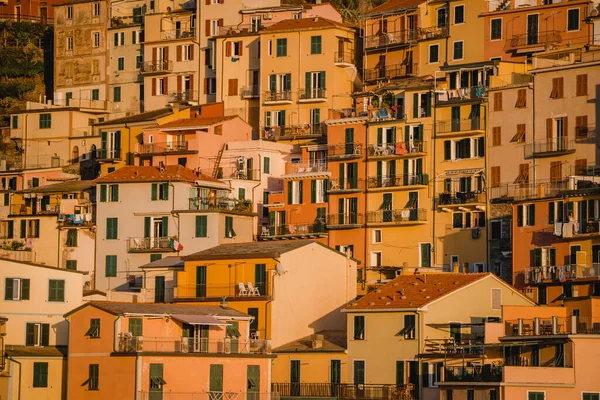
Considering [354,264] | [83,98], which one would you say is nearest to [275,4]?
[83,98]

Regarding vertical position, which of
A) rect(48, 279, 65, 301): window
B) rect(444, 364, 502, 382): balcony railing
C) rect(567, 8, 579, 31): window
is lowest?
rect(444, 364, 502, 382): balcony railing

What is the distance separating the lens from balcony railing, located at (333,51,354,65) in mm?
109938

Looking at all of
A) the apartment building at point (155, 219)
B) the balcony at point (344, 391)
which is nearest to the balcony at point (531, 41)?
the apartment building at point (155, 219)

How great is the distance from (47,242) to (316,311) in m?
25.3

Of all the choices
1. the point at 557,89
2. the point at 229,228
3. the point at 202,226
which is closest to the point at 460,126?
the point at 557,89

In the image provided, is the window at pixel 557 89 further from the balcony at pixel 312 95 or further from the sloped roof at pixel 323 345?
the balcony at pixel 312 95

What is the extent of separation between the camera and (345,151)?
102m

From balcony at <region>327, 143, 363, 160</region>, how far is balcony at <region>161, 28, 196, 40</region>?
843 inches

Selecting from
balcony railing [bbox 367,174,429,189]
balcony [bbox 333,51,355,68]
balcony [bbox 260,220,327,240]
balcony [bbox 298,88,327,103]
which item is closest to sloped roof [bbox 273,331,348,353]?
balcony railing [bbox 367,174,429,189]

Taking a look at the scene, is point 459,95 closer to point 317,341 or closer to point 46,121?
point 317,341

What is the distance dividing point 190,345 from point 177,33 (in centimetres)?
4672

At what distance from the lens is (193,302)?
87500mm

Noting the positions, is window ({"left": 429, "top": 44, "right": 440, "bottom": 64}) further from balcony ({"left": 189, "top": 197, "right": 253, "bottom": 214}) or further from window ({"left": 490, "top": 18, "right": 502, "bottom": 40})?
balcony ({"left": 189, "top": 197, "right": 253, "bottom": 214})

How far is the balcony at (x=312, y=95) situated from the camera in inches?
4309
